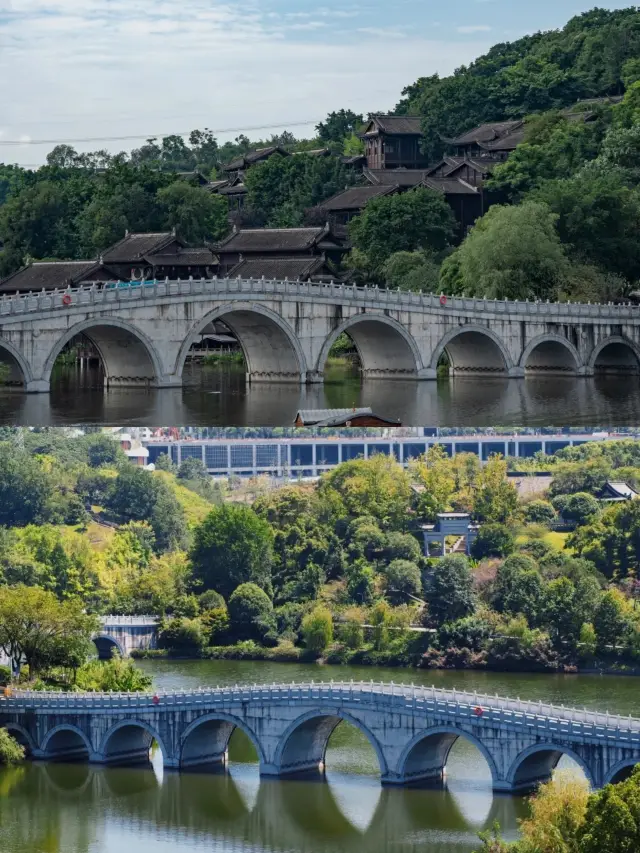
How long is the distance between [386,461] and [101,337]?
31.5 feet

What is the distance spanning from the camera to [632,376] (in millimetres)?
67500

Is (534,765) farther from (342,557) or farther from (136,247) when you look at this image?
(136,247)

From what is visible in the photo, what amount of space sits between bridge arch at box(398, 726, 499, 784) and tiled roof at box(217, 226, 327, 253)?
37646 mm

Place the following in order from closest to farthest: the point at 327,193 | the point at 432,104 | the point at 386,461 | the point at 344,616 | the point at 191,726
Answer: the point at 191,726, the point at 344,616, the point at 386,461, the point at 327,193, the point at 432,104

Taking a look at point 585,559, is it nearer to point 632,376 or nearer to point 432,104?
point 632,376

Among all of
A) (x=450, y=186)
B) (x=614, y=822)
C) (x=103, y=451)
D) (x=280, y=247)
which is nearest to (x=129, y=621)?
(x=103, y=451)

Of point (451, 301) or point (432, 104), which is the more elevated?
point (432, 104)

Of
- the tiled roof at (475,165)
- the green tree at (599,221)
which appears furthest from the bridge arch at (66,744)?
the tiled roof at (475,165)

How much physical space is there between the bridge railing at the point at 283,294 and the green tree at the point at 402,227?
382 inches

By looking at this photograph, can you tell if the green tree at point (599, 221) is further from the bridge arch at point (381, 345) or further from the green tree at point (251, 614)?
the green tree at point (251, 614)

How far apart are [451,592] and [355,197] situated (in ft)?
105

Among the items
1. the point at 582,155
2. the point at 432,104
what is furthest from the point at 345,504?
the point at 432,104

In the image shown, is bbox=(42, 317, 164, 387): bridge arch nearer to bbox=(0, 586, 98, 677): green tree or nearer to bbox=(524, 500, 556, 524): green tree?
bbox=(0, 586, 98, 677): green tree

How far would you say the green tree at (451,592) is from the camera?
5184 centimetres
